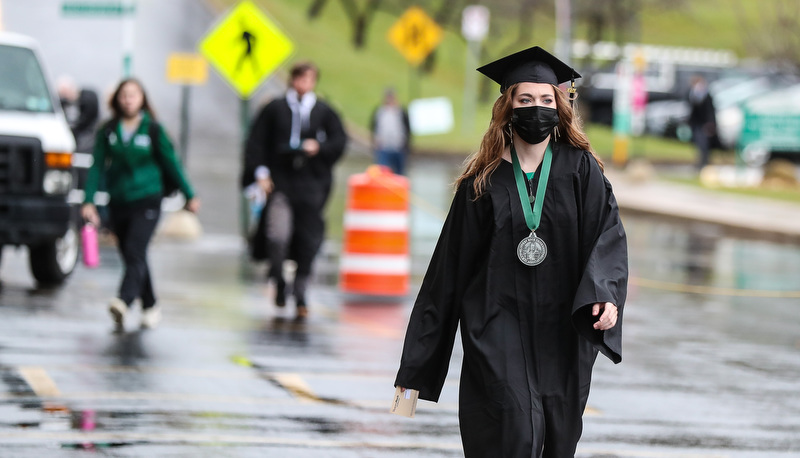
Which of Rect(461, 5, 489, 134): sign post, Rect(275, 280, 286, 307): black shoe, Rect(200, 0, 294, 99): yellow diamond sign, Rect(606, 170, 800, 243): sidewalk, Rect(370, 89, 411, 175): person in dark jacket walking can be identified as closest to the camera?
Rect(275, 280, 286, 307): black shoe

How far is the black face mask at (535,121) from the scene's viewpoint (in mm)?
5422

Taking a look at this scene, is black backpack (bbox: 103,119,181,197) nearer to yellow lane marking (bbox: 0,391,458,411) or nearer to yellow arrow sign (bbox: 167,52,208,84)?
yellow lane marking (bbox: 0,391,458,411)

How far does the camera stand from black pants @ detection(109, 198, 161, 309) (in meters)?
11.1

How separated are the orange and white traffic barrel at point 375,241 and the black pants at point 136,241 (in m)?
3.05

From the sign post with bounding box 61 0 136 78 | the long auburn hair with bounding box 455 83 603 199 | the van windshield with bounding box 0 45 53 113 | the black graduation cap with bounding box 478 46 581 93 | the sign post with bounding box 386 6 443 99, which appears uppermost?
the sign post with bounding box 386 6 443 99

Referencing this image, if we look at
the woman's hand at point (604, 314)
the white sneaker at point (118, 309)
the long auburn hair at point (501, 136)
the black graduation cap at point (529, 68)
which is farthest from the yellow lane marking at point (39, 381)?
the woman's hand at point (604, 314)

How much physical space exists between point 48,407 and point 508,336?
3.59 meters

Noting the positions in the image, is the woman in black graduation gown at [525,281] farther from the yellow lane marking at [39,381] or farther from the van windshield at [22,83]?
the van windshield at [22,83]

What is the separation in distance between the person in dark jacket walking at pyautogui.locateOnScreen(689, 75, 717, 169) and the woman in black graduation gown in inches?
1087

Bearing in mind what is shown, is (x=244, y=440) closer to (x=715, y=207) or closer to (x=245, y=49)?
(x=245, y=49)

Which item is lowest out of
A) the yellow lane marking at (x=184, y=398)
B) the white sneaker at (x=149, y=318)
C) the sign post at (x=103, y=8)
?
the yellow lane marking at (x=184, y=398)

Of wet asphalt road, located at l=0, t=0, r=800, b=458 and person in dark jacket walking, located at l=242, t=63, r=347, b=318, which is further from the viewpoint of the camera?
person in dark jacket walking, located at l=242, t=63, r=347, b=318

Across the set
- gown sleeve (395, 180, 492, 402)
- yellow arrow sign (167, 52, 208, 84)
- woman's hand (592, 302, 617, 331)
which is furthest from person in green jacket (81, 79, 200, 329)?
yellow arrow sign (167, 52, 208, 84)

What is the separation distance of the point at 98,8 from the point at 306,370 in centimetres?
1142
